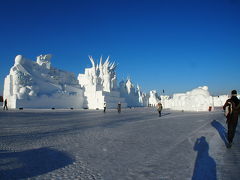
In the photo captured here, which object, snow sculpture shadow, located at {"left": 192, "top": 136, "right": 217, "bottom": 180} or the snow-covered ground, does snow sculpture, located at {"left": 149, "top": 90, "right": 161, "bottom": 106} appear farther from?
snow sculpture shadow, located at {"left": 192, "top": 136, "right": 217, "bottom": 180}

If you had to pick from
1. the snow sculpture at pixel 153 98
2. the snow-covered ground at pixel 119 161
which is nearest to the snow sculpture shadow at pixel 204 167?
the snow-covered ground at pixel 119 161

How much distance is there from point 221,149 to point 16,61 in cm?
4873

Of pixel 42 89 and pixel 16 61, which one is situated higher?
pixel 16 61

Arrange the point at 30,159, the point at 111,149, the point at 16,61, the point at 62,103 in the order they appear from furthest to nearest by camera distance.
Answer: the point at 62,103
the point at 16,61
the point at 111,149
the point at 30,159

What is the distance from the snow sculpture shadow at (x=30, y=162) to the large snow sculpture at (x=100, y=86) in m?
50.4

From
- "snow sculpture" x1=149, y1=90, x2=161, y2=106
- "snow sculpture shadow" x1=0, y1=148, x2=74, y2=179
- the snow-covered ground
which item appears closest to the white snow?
the snow-covered ground

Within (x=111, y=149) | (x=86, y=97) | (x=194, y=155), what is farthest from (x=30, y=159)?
(x=86, y=97)

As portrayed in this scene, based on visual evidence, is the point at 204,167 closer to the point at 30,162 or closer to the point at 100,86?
the point at 30,162

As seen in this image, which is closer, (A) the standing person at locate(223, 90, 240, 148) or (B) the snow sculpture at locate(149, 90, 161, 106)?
(A) the standing person at locate(223, 90, 240, 148)

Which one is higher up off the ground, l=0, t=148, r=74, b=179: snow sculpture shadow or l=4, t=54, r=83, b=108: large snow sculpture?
l=4, t=54, r=83, b=108: large snow sculpture

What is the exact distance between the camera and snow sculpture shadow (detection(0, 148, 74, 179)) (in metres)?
3.67

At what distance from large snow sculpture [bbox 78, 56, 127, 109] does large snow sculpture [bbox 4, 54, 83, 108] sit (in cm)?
268

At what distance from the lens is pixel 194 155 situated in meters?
5.07

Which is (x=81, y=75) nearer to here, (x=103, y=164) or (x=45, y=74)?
(x=45, y=74)
